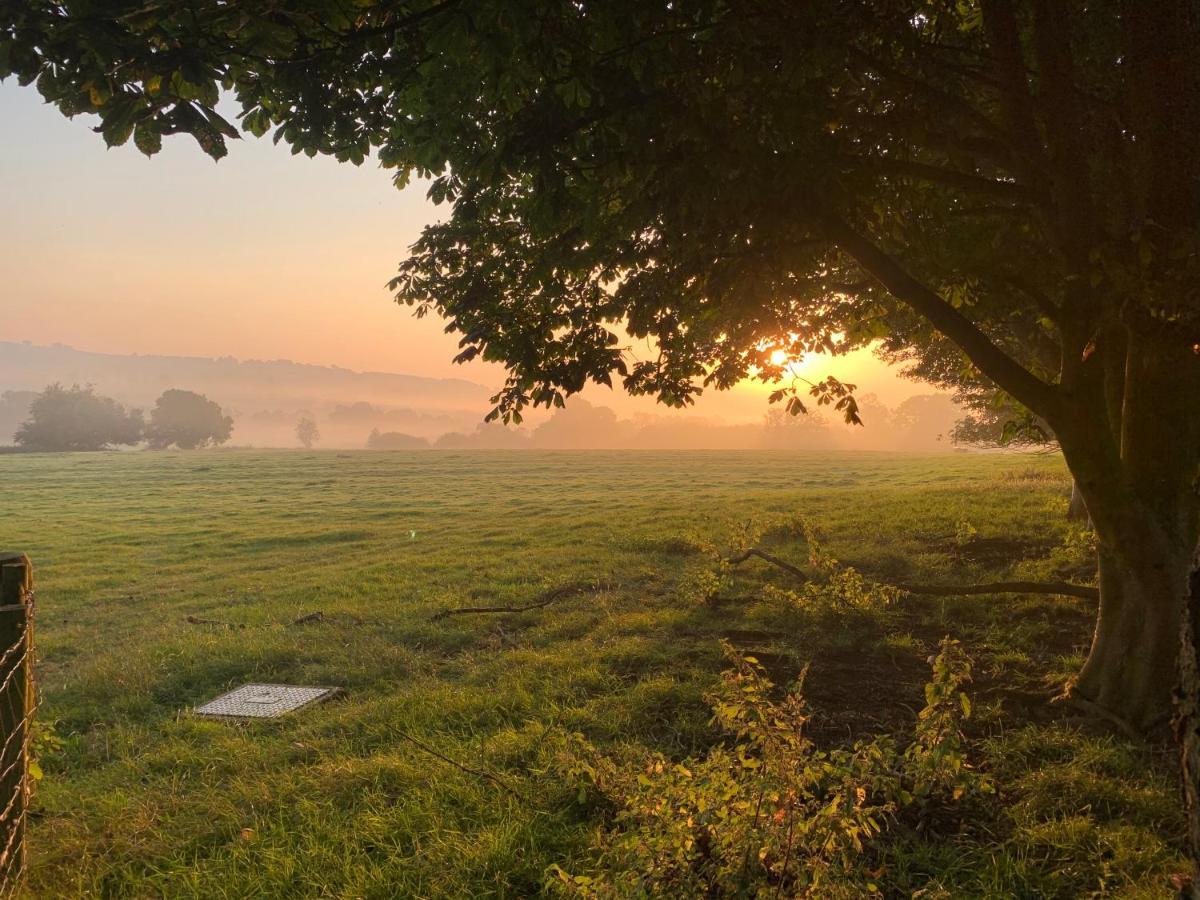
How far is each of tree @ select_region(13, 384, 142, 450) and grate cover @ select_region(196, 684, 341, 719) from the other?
107474 millimetres

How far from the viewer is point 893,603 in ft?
32.0

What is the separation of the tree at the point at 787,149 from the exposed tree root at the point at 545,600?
4.89m

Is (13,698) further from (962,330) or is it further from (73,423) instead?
(73,423)

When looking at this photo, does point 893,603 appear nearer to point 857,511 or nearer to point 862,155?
point 862,155

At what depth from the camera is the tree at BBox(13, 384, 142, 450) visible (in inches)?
3538

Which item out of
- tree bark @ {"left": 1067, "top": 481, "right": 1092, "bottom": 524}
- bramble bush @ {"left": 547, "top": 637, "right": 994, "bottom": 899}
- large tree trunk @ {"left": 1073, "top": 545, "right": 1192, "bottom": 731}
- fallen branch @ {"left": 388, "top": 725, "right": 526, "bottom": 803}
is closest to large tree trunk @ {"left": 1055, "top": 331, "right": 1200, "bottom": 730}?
large tree trunk @ {"left": 1073, "top": 545, "right": 1192, "bottom": 731}

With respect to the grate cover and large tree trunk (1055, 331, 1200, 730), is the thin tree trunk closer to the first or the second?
large tree trunk (1055, 331, 1200, 730)

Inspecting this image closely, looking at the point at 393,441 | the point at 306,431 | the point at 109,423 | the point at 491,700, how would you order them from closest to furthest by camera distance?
the point at 491,700 → the point at 109,423 → the point at 393,441 → the point at 306,431

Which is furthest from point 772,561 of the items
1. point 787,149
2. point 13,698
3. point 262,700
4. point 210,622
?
point 210,622

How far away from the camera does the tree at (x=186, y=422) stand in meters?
106

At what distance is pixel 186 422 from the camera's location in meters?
110

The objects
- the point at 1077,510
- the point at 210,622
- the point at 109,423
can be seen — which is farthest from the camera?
the point at 109,423

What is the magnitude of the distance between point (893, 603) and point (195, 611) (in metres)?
12.8

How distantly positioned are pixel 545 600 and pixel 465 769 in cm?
667
